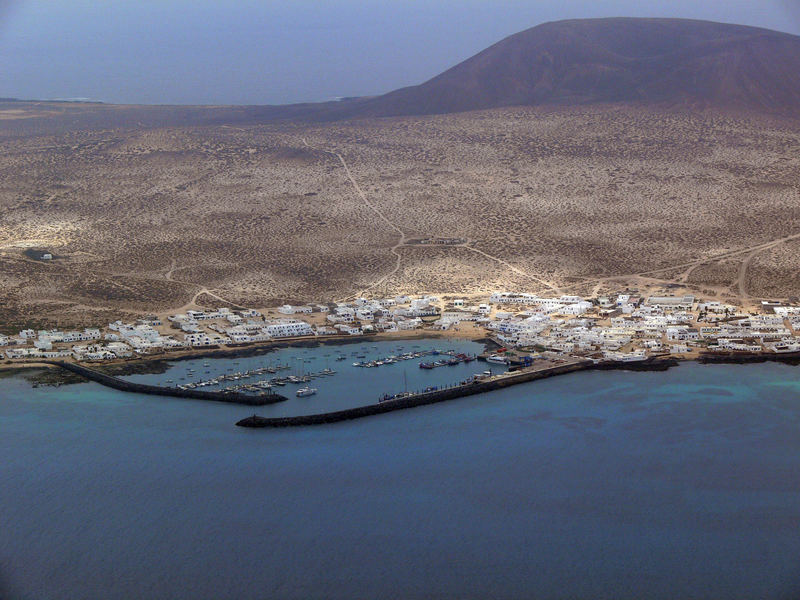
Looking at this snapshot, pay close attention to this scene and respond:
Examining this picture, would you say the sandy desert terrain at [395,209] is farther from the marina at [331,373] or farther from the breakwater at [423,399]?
the breakwater at [423,399]

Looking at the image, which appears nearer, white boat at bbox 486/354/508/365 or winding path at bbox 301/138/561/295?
white boat at bbox 486/354/508/365

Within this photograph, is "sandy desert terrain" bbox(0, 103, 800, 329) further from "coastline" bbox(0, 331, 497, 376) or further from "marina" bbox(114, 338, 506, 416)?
"marina" bbox(114, 338, 506, 416)

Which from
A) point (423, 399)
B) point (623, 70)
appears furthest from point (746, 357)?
point (623, 70)

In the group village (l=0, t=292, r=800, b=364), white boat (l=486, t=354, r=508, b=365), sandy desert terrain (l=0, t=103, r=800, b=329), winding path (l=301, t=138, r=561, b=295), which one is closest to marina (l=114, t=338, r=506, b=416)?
white boat (l=486, t=354, r=508, b=365)

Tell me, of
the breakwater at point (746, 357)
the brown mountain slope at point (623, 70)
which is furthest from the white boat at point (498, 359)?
the brown mountain slope at point (623, 70)

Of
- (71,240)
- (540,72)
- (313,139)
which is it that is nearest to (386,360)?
(71,240)

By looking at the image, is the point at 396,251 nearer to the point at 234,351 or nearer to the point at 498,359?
the point at 234,351
